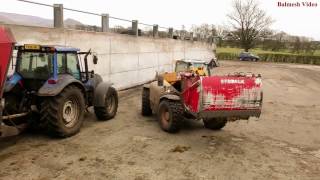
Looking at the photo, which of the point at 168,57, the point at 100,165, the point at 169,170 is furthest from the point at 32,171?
the point at 168,57

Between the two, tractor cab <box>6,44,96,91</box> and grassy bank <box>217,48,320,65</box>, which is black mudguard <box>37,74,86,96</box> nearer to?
tractor cab <box>6,44,96,91</box>

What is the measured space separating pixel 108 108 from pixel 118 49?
6.19 m

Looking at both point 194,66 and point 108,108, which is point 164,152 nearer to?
point 108,108

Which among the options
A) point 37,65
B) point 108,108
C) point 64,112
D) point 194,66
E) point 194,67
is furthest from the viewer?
point 194,66

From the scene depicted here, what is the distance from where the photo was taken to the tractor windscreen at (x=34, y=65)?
7.61 meters

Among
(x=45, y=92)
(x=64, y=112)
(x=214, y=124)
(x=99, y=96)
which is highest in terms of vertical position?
(x=45, y=92)

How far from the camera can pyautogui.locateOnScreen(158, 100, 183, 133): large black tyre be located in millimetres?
8148

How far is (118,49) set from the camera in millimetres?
15273

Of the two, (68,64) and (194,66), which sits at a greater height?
(68,64)

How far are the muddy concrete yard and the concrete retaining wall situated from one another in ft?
9.25

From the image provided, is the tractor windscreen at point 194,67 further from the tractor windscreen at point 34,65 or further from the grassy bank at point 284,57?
the grassy bank at point 284,57

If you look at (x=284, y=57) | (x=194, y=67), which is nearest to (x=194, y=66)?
(x=194, y=67)

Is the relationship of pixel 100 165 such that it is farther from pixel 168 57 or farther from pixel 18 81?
pixel 168 57

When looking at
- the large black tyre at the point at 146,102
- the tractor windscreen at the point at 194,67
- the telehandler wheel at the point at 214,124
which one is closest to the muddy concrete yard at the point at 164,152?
the telehandler wheel at the point at 214,124
